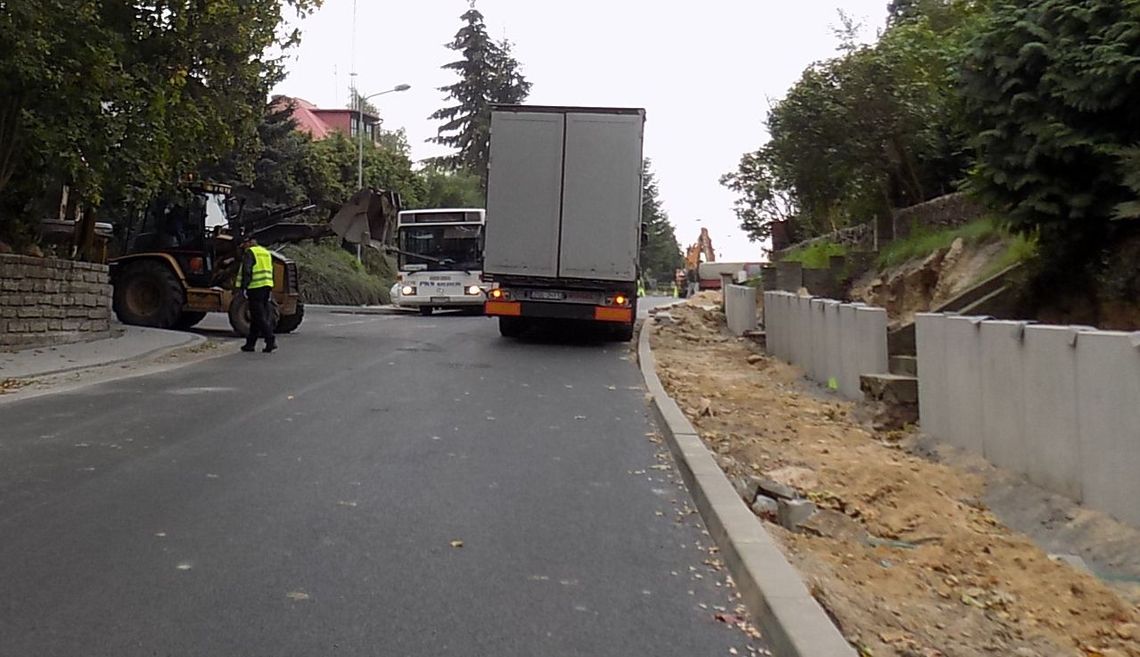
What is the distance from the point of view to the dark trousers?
16250 mm

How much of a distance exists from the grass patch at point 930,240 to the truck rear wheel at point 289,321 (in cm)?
1031

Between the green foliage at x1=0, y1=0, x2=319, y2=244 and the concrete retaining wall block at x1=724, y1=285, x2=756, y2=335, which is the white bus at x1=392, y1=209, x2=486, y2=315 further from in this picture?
the green foliage at x1=0, y1=0, x2=319, y2=244

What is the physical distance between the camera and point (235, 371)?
14062 millimetres

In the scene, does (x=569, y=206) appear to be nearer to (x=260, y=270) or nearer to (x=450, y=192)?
(x=260, y=270)

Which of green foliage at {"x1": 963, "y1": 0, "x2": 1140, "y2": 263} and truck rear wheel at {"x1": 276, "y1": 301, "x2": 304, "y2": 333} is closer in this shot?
green foliage at {"x1": 963, "y1": 0, "x2": 1140, "y2": 263}

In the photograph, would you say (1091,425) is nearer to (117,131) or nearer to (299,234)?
(117,131)

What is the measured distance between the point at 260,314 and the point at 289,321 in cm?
427

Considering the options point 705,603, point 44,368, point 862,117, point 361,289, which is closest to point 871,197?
point 862,117

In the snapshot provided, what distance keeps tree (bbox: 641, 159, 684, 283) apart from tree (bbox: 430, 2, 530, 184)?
33916 millimetres

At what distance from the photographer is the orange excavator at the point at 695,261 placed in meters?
67.3

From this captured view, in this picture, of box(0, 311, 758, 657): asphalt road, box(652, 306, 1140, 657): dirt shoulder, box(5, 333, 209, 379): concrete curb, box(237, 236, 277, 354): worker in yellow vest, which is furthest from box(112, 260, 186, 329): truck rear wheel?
box(652, 306, 1140, 657): dirt shoulder

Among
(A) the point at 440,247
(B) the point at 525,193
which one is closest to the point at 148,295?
(B) the point at 525,193

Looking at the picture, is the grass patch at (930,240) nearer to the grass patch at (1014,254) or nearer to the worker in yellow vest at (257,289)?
the grass patch at (1014,254)

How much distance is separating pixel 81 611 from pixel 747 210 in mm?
44280
